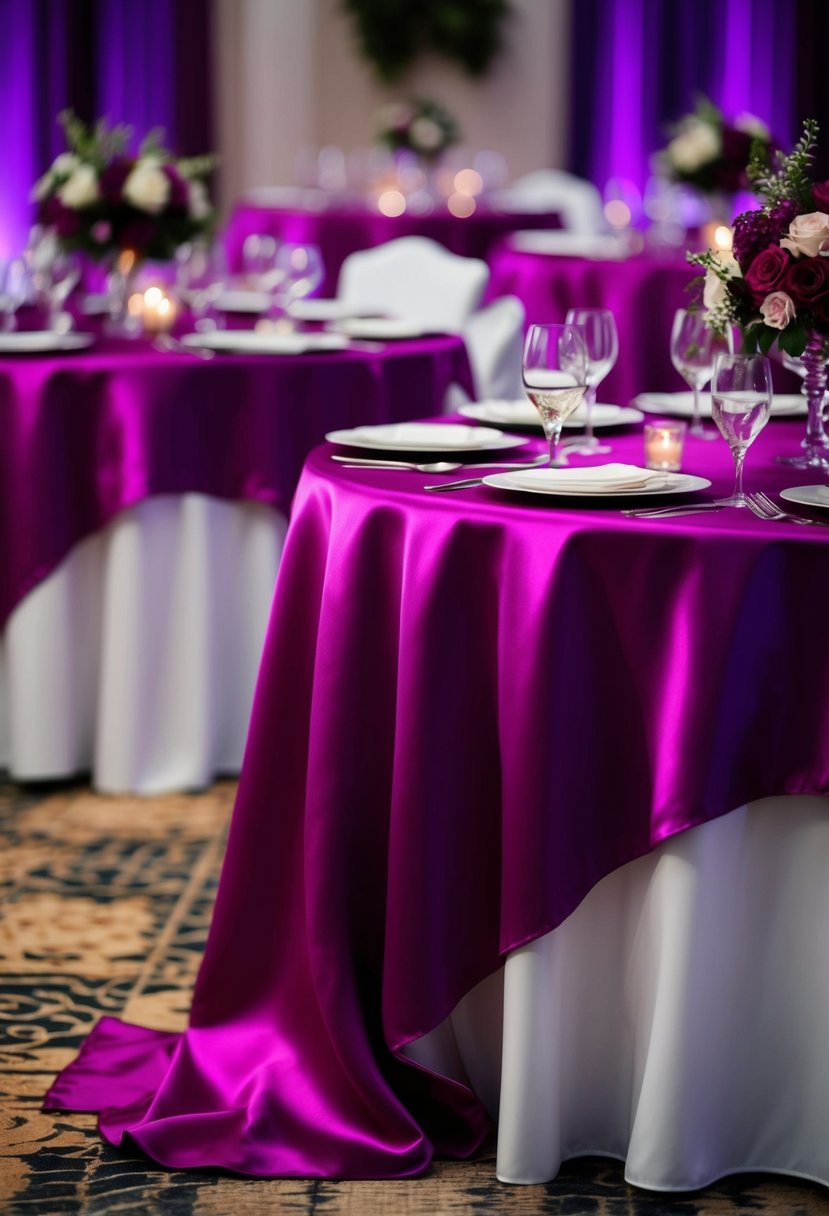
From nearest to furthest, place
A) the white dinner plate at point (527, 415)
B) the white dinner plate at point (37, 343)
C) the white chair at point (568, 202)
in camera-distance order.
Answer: the white dinner plate at point (527, 415) < the white dinner plate at point (37, 343) < the white chair at point (568, 202)

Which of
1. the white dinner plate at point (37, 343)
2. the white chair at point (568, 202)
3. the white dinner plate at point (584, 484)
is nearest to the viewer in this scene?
the white dinner plate at point (584, 484)

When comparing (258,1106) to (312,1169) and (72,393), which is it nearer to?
(312,1169)

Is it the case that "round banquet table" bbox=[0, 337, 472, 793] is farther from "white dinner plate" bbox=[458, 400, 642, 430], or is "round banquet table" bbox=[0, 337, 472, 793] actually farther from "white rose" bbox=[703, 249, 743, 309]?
"white rose" bbox=[703, 249, 743, 309]

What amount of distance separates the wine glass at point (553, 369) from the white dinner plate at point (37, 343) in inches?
67.0

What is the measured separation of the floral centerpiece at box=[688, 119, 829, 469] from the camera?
2248 millimetres

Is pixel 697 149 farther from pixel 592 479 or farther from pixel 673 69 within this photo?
pixel 673 69

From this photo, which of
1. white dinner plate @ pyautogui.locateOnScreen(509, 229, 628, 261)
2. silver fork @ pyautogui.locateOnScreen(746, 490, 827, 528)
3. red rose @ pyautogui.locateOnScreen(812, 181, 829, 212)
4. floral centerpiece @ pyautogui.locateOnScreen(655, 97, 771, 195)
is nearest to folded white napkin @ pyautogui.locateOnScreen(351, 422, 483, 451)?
silver fork @ pyautogui.locateOnScreen(746, 490, 827, 528)

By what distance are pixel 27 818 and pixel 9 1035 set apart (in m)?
1.06

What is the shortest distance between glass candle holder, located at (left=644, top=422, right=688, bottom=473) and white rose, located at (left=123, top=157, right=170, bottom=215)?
2.18m

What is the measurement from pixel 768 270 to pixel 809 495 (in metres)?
0.36

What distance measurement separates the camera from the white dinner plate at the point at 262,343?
148 inches

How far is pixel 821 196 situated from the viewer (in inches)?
90.4
